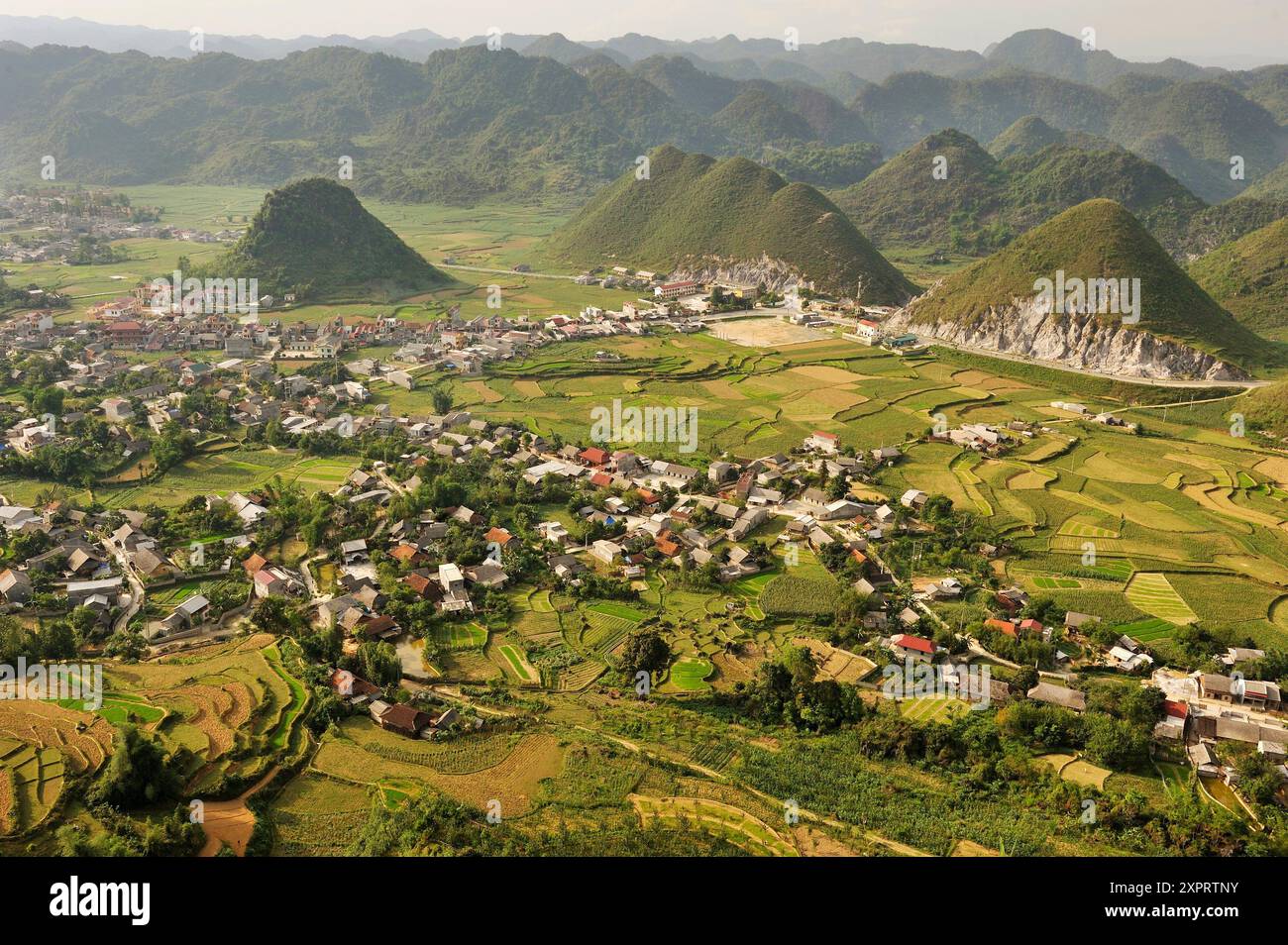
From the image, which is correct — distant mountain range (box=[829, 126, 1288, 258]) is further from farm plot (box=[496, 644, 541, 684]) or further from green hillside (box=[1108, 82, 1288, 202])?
farm plot (box=[496, 644, 541, 684])

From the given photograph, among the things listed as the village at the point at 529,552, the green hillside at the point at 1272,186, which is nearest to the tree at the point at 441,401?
the village at the point at 529,552

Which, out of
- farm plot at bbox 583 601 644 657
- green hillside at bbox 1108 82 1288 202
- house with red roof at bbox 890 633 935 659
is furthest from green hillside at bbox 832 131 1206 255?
farm plot at bbox 583 601 644 657

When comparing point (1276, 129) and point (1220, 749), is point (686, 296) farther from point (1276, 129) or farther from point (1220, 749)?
point (1276, 129)

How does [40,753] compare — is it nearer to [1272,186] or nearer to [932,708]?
[932,708]

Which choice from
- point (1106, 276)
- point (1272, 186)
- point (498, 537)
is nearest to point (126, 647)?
point (498, 537)

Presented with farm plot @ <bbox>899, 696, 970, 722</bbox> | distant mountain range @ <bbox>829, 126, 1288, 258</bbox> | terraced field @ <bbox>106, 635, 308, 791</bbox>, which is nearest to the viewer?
terraced field @ <bbox>106, 635, 308, 791</bbox>

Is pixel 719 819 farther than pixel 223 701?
No

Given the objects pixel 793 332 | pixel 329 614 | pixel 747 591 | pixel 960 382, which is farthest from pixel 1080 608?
pixel 793 332
